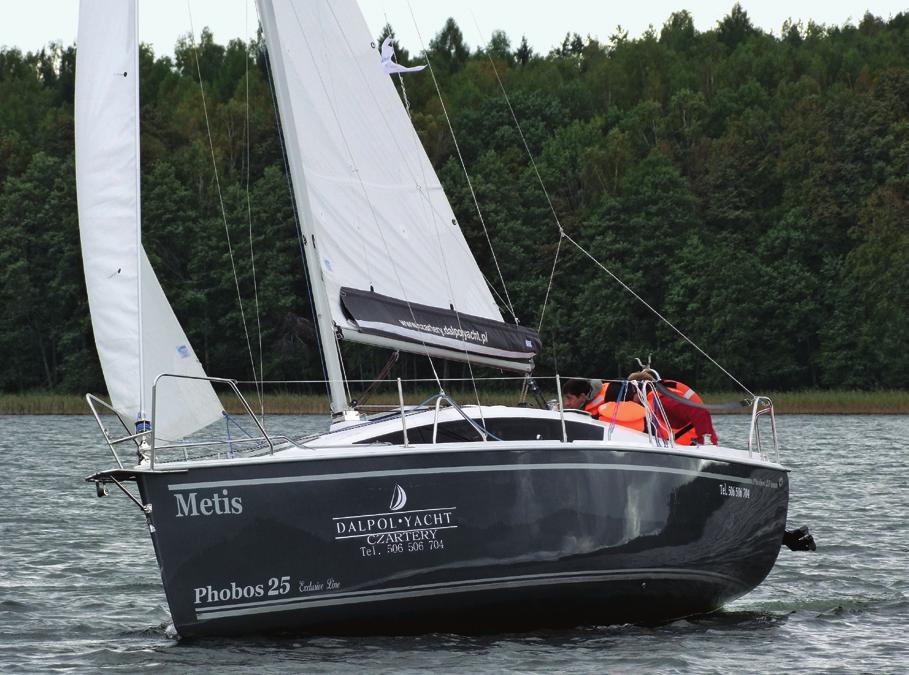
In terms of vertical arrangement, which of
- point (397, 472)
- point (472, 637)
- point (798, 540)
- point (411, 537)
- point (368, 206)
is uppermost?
point (368, 206)

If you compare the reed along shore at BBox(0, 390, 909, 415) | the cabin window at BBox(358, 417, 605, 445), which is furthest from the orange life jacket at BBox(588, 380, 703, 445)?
the reed along shore at BBox(0, 390, 909, 415)

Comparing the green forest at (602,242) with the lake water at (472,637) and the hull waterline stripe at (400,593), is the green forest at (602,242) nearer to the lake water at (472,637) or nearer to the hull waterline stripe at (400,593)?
the lake water at (472,637)

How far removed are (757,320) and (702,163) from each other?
14196 mm

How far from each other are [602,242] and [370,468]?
5707 cm

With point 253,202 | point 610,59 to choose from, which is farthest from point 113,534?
point 610,59

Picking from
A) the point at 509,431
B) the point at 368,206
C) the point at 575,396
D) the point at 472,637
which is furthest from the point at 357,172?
the point at 472,637

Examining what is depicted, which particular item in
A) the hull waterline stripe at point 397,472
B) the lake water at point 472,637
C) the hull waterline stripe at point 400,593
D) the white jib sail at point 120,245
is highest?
the white jib sail at point 120,245

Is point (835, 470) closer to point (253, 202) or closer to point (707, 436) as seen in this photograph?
point (707, 436)

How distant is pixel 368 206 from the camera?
13.5 meters

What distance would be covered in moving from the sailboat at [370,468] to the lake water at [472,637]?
0.26 meters

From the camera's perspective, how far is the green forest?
64000 millimetres

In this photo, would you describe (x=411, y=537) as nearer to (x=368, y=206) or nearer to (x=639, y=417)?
(x=639, y=417)

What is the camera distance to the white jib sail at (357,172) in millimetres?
13227

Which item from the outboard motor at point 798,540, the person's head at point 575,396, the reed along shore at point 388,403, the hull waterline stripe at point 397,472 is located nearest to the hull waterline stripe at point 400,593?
the hull waterline stripe at point 397,472
